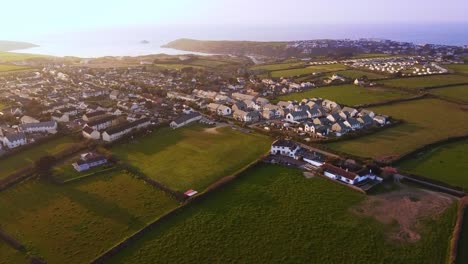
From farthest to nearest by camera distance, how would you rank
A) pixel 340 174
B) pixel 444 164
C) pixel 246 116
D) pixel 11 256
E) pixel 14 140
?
pixel 246 116 → pixel 14 140 → pixel 444 164 → pixel 340 174 → pixel 11 256

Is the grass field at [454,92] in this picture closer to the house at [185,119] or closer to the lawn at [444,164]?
the lawn at [444,164]

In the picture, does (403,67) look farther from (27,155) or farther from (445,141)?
(27,155)

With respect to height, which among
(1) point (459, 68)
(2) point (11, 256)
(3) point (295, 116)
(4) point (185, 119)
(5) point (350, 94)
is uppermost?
(1) point (459, 68)

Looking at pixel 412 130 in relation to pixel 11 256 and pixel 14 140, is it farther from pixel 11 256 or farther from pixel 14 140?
pixel 14 140

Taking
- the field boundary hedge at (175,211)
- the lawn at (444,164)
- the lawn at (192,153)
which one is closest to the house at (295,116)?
the lawn at (192,153)

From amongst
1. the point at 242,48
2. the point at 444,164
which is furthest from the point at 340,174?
the point at 242,48

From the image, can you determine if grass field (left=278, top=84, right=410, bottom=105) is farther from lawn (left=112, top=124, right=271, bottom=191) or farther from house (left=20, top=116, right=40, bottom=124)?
house (left=20, top=116, right=40, bottom=124)

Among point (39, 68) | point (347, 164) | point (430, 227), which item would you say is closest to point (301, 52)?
point (39, 68)
